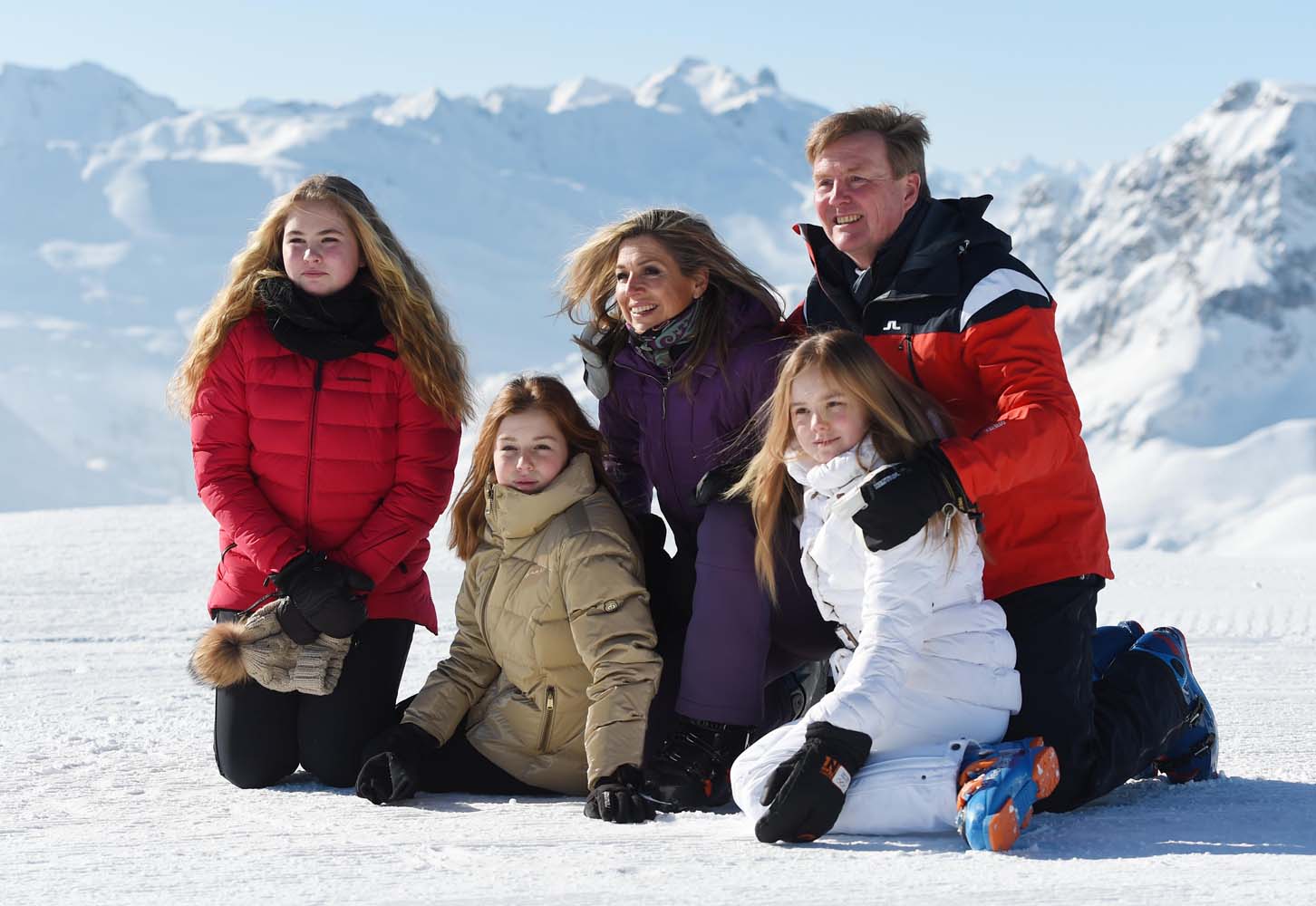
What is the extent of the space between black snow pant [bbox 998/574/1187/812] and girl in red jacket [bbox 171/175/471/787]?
1603mm

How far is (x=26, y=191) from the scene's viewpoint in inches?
7047

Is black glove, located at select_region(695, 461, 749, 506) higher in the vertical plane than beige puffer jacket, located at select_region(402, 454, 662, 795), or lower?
higher

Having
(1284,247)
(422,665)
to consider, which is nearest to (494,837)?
(422,665)

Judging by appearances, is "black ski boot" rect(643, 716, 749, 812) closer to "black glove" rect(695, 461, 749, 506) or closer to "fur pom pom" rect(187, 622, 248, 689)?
"black glove" rect(695, 461, 749, 506)

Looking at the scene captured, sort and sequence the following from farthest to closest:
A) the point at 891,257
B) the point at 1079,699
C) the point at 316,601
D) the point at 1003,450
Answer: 1. the point at 316,601
2. the point at 891,257
3. the point at 1079,699
4. the point at 1003,450

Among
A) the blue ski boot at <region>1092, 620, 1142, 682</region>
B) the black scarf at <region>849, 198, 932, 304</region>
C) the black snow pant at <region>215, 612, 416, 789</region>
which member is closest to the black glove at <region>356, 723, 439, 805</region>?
the black snow pant at <region>215, 612, 416, 789</region>

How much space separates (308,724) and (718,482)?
124cm

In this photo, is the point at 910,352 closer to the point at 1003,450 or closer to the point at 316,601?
the point at 1003,450

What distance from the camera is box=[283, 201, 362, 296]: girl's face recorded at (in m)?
3.62

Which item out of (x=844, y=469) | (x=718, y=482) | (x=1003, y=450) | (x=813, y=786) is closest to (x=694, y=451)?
(x=718, y=482)

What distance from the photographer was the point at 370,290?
12.2 feet

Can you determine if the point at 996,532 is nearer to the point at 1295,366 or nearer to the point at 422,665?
the point at 422,665

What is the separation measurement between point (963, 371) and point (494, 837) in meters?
1.49

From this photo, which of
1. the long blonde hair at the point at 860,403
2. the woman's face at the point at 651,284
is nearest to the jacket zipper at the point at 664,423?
Answer: the woman's face at the point at 651,284
